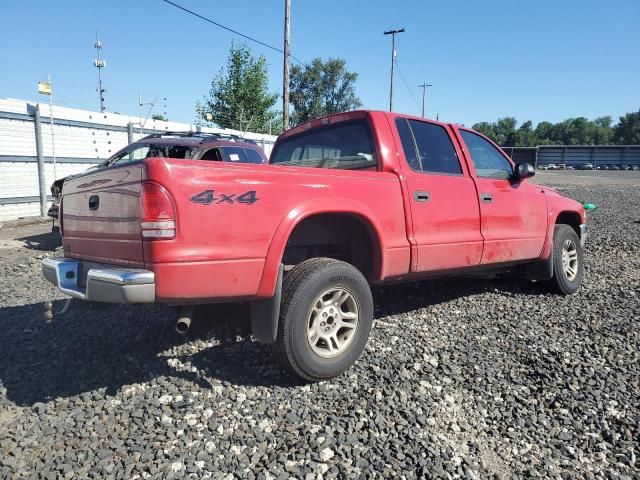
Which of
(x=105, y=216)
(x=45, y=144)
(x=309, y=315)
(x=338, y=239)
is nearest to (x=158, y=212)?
(x=105, y=216)

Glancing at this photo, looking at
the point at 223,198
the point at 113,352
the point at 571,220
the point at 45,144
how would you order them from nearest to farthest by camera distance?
1. the point at 223,198
2. the point at 113,352
3. the point at 571,220
4. the point at 45,144

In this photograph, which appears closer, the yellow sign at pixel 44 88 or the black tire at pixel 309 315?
the black tire at pixel 309 315

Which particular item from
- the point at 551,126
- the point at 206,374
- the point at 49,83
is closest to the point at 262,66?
the point at 49,83

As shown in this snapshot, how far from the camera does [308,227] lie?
3.53 metres

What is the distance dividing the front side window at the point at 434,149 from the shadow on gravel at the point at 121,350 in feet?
4.98

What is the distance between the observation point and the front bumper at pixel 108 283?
2.57 metres

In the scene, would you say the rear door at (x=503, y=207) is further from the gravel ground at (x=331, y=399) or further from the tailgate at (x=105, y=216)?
the tailgate at (x=105, y=216)

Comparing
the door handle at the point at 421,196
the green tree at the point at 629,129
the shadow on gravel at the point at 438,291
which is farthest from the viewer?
the green tree at the point at 629,129

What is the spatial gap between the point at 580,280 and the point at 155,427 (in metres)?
5.20

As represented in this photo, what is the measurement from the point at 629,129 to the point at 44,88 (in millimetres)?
132347

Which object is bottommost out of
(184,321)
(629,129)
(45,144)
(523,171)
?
(184,321)

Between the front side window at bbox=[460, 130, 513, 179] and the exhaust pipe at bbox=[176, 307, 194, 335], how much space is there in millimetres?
3111

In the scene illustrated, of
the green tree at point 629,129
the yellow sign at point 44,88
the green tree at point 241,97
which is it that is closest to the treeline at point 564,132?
the green tree at point 629,129

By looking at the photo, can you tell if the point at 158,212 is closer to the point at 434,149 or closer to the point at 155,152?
the point at 434,149
